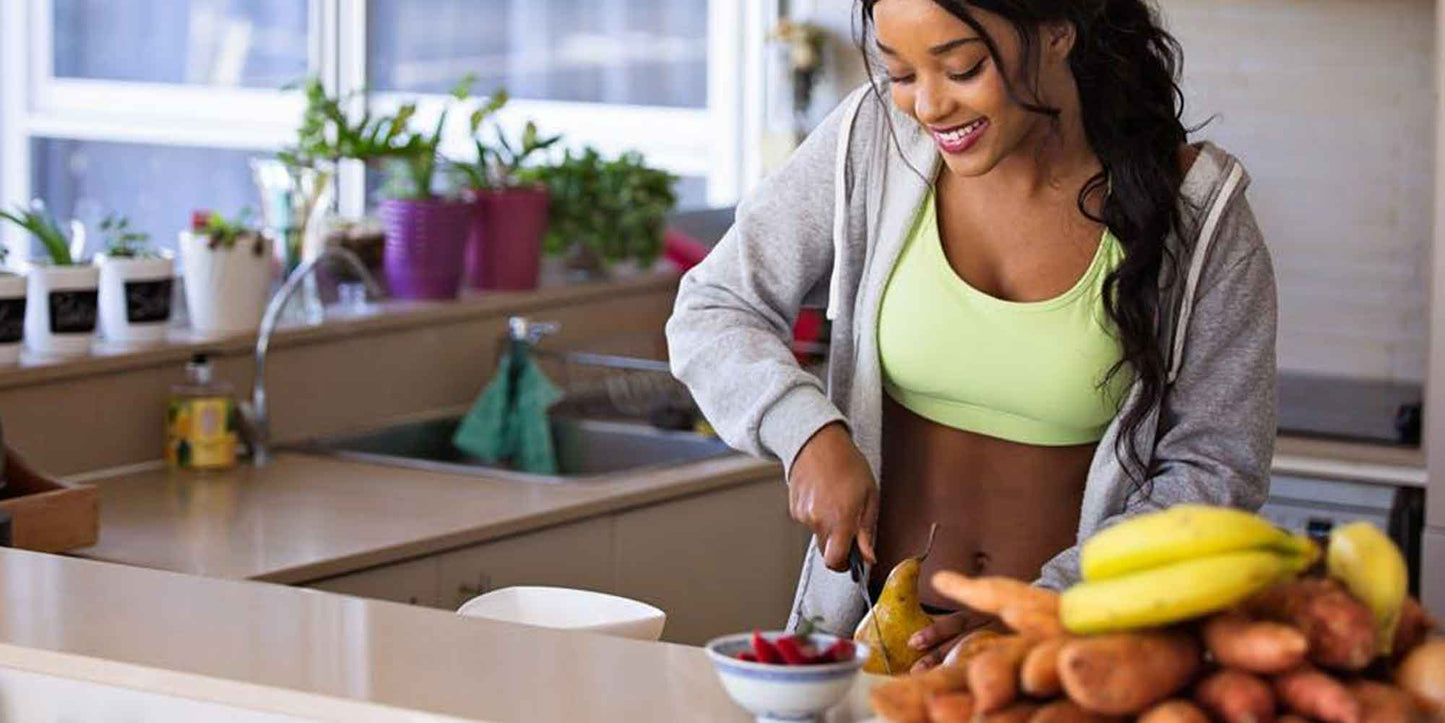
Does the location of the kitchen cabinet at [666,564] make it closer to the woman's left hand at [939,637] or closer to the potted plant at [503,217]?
the potted plant at [503,217]

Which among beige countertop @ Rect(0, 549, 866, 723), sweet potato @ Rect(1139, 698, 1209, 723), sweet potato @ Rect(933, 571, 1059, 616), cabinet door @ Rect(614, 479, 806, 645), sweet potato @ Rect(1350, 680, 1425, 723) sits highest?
sweet potato @ Rect(933, 571, 1059, 616)

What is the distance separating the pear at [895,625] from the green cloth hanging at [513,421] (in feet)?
6.25

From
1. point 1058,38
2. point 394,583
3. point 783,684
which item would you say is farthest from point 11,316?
point 783,684

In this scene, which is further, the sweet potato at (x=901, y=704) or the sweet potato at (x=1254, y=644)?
the sweet potato at (x=901, y=704)

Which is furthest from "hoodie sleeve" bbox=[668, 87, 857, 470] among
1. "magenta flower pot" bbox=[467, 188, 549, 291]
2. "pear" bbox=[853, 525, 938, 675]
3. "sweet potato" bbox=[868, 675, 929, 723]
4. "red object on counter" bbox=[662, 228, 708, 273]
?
"red object on counter" bbox=[662, 228, 708, 273]

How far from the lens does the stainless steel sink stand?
3.93 m

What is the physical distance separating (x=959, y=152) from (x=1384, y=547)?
0.75 metres

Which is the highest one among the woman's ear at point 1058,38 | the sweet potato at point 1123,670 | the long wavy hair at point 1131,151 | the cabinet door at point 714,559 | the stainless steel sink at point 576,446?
the woman's ear at point 1058,38

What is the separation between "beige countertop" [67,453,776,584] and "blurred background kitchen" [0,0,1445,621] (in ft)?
2.11

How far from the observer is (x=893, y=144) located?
237 cm

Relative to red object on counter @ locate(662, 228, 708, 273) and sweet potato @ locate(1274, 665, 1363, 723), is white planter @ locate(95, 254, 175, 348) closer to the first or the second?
red object on counter @ locate(662, 228, 708, 273)

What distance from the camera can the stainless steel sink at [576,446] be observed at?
3.93 meters

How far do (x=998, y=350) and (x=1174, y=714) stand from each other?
34.4 inches

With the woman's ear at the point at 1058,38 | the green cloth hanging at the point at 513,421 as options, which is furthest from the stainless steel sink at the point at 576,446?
the woman's ear at the point at 1058,38
